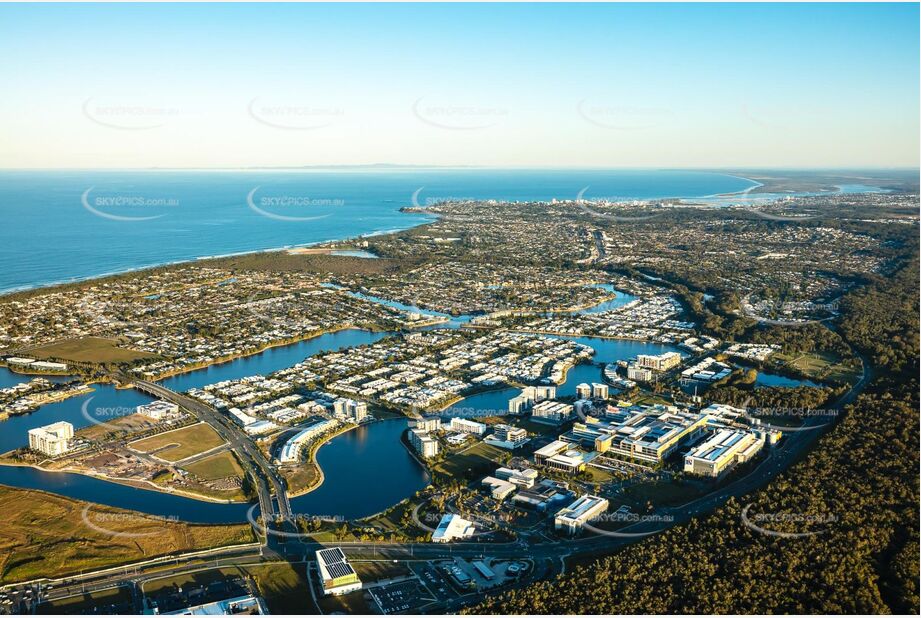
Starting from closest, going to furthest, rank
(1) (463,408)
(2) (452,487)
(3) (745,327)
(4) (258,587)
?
(4) (258,587), (2) (452,487), (1) (463,408), (3) (745,327)

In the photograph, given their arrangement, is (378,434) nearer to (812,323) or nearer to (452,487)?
(452,487)

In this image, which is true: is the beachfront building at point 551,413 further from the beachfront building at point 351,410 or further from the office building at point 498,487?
the beachfront building at point 351,410

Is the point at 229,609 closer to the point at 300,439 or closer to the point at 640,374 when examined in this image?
the point at 300,439

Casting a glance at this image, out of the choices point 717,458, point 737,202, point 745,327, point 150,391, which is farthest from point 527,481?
point 737,202

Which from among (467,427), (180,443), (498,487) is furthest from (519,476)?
(180,443)

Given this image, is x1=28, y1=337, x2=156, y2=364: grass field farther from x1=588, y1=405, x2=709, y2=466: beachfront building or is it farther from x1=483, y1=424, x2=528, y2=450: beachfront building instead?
x1=588, y1=405, x2=709, y2=466: beachfront building
